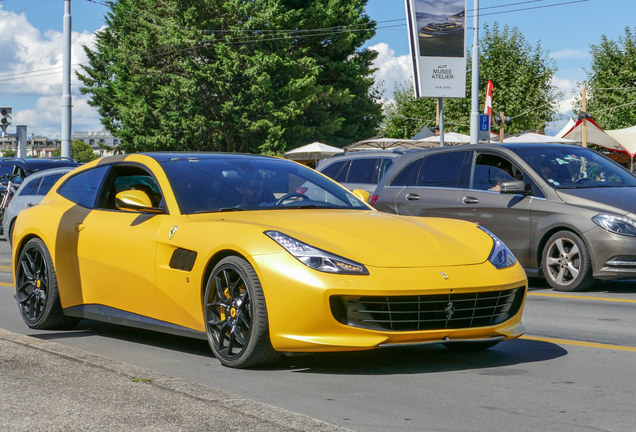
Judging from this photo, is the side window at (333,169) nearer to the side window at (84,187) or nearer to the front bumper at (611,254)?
the front bumper at (611,254)

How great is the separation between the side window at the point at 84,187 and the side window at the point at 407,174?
194 inches

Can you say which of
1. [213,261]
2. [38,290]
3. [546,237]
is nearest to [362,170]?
[546,237]

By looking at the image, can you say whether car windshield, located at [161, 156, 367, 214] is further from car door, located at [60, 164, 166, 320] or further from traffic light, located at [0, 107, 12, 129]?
traffic light, located at [0, 107, 12, 129]

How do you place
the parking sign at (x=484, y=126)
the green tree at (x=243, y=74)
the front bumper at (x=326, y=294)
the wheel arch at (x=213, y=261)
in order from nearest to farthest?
the front bumper at (x=326, y=294), the wheel arch at (x=213, y=261), the parking sign at (x=484, y=126), the green tree at (x=243, y=74)

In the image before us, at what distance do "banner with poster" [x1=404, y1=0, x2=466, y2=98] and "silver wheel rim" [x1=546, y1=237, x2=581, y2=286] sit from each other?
14194mm

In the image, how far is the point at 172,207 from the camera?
5664 mm

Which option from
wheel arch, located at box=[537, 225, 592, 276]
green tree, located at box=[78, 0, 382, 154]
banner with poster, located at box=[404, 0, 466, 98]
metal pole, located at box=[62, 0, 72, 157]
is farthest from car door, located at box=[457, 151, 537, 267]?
green tree, located at box=[78, 0, 382, 154]

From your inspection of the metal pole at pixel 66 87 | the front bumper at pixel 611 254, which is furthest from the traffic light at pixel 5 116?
the front bumper at pixel 611 254

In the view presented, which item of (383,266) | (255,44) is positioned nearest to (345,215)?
(383,266)

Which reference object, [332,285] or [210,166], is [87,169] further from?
[332,285]

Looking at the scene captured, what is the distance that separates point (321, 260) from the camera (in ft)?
15.6

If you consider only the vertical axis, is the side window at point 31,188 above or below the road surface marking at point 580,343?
above

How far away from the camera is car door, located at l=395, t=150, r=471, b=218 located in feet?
33.9

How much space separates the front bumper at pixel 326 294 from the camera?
4.70 m
